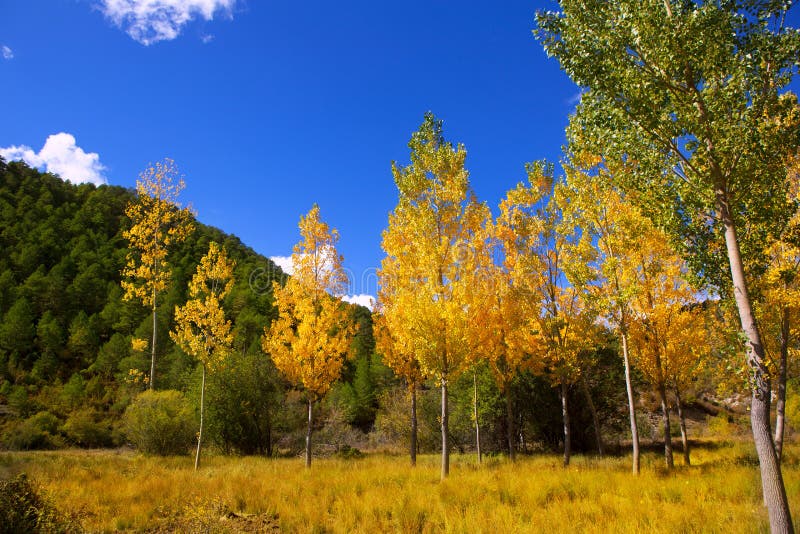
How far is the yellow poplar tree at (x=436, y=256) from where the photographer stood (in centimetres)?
1036

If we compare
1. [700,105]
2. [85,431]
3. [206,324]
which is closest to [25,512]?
[206,324]

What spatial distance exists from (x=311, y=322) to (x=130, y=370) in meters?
7.61

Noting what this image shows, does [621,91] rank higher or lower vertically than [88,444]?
higher

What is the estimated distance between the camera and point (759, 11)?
19.5 ft

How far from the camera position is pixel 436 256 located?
1074 cm

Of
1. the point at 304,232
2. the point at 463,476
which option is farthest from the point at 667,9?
the point at 304,232

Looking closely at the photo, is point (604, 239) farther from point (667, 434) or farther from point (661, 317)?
point (667, 434)

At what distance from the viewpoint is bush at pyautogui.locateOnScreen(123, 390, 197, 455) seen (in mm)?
17109

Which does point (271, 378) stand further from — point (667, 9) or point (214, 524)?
point (667, 9)

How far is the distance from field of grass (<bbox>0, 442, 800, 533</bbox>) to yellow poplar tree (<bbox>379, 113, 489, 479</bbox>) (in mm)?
2114

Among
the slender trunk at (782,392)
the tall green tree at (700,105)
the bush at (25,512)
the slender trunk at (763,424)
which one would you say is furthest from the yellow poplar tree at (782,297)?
the bush at (25,512)

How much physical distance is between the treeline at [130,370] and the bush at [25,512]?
27.8ft

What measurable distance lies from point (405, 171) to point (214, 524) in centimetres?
957

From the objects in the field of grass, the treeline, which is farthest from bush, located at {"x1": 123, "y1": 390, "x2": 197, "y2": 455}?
the field of grass
